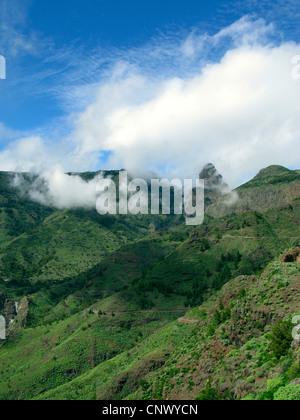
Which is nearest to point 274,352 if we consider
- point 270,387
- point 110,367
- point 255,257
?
point 270,387

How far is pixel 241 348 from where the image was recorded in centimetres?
3825

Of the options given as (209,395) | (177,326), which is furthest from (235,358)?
(177,326)

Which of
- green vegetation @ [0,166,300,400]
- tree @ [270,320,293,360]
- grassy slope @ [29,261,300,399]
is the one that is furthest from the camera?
green vegetation @ [0,166,300,400]

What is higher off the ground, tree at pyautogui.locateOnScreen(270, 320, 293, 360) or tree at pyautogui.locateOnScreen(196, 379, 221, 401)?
tree at pyautogui.locateOnScreen(270, 320, 293, 360)

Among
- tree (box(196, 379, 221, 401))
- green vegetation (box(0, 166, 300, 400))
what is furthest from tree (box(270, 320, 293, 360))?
tree (box(196, 379, 221, 401))

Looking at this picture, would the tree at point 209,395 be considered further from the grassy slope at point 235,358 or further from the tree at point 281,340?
the tree at point 281,340

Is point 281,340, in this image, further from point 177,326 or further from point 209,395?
point 177,326

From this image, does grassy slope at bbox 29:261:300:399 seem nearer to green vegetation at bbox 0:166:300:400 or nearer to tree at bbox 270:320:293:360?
green vegetation at bbox 0:166:300:400

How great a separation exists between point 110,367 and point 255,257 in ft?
222
